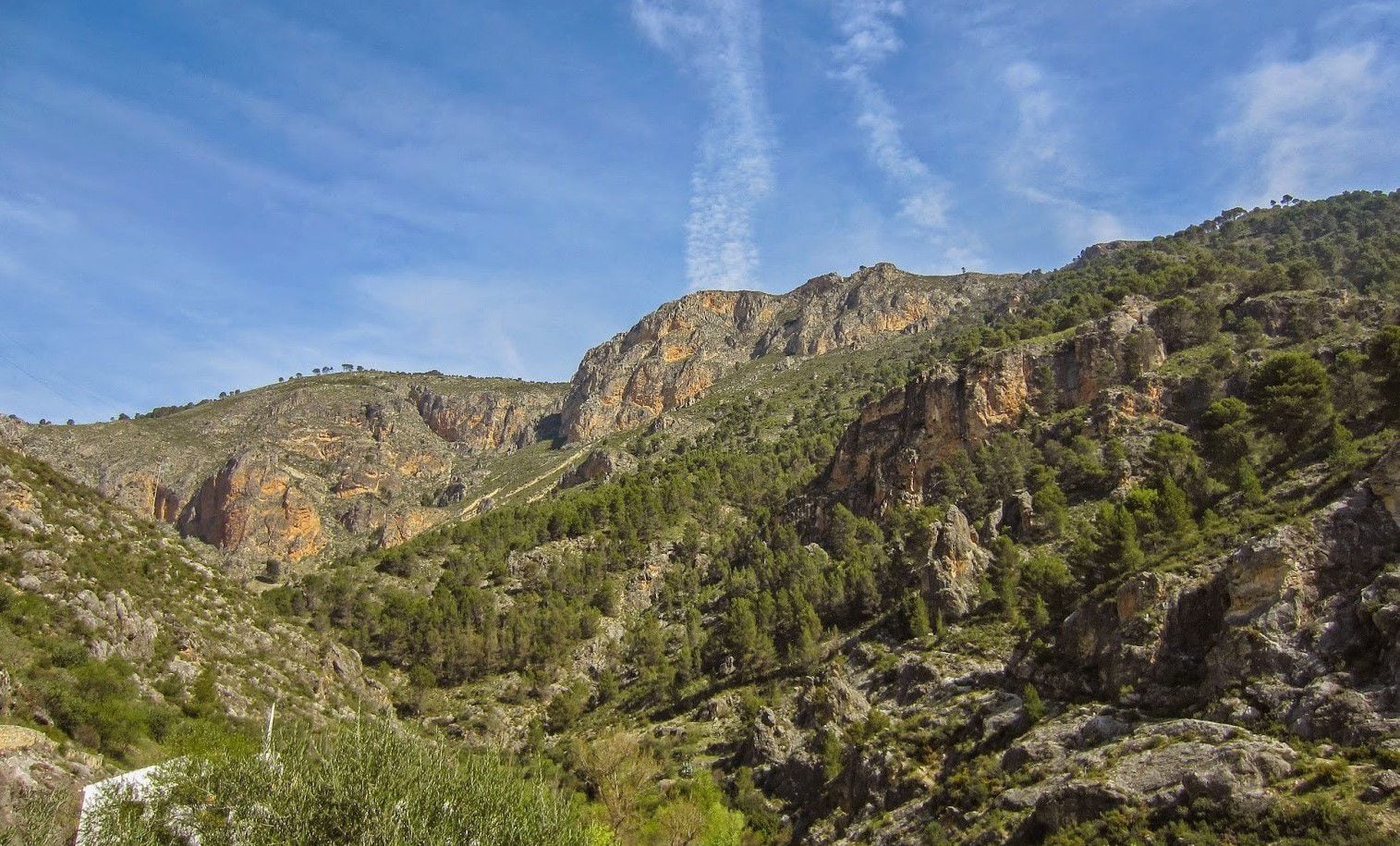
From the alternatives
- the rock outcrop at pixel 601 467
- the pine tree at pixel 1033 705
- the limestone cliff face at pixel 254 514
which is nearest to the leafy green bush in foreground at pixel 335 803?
the pine tree at pixel 1033 705

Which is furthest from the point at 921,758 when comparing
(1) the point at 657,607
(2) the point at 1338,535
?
(1) the point at 657,607

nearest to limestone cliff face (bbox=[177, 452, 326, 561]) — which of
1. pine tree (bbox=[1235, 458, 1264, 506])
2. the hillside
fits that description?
the hillside

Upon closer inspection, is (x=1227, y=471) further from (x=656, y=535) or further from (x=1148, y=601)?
(x=656, y=535)

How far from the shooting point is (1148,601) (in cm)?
3725

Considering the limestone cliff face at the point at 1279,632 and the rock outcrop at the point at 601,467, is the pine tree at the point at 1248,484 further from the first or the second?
the rock outcrop at the point at 601,467

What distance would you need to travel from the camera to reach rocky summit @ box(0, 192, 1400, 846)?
26.3 meters

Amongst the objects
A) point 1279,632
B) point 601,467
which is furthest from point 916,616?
point 601,467

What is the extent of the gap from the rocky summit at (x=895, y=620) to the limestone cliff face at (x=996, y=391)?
0.42 metres

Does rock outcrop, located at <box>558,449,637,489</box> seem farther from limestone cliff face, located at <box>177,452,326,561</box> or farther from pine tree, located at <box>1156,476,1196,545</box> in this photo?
pine tree, located at <box>1156,476,1196,545</box>

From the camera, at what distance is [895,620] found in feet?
204

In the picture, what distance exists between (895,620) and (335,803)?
48.6 metres

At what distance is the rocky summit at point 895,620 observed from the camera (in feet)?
86.3

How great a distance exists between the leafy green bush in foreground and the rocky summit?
0.67 feet

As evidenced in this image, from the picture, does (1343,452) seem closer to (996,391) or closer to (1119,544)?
(1119,544)
